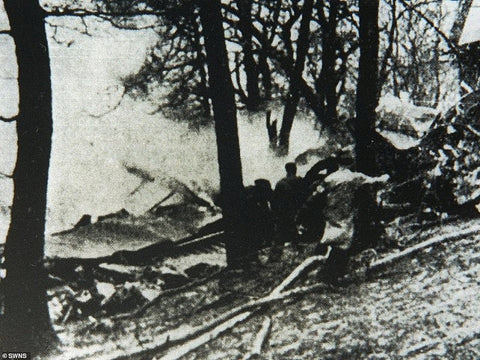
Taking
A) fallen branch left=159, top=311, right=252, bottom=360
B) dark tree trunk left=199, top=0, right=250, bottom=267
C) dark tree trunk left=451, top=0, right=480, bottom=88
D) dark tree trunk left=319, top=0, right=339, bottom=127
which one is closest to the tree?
dark tree trunk left=319, top=0, right=339, bottom=127

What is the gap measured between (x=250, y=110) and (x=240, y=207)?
1.27 m

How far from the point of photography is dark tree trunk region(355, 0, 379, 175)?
17.1 ft

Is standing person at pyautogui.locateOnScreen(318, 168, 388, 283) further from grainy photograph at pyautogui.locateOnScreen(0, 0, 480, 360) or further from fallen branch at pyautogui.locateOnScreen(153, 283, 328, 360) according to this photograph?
fallen branch at pyautogui.locateOnScreen(153, 283, 328, 360)

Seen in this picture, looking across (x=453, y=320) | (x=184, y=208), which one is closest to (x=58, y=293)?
→ (x=184, y=208)

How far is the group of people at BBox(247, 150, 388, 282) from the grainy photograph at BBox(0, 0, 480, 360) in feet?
0.08

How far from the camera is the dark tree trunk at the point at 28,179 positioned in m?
3.96

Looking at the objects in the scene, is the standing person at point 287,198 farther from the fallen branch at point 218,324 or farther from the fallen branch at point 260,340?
the fallen branch at point 260,340

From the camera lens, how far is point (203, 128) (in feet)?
18.4

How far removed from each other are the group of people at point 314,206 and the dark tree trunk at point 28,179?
2.48m

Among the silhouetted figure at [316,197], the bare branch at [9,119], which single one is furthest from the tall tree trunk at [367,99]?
the bare branch at [9,119]

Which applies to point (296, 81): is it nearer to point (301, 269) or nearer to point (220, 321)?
point (301, 269)

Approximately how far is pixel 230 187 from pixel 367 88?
1.99 meters

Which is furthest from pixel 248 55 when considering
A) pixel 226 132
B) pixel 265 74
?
pixel 226 132

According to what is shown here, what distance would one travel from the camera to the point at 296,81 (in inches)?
235
